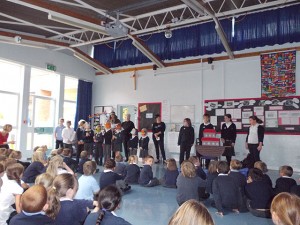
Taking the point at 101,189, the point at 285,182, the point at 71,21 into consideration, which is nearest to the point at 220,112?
the point at 285,182

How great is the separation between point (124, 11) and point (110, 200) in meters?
6.31

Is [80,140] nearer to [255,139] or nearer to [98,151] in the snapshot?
[98,151]

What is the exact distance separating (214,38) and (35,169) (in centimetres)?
631

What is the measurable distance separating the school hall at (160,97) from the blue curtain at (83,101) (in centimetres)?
5

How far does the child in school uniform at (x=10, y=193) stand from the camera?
112 inches

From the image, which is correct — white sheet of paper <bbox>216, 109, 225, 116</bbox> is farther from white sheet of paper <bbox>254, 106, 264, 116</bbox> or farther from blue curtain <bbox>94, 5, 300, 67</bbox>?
blue curtain <bbox>94, 5, 300, 67</bbox>

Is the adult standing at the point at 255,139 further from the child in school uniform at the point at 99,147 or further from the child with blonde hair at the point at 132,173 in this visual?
the child in school uniform at the point at 99,147

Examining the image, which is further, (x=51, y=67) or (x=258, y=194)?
(x=51, y=67)

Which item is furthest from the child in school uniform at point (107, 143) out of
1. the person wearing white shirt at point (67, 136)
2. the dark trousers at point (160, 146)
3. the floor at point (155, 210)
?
the floor at point (155, 210)

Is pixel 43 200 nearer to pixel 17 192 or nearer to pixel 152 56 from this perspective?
pixel 17 192

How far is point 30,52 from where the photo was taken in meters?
9.38

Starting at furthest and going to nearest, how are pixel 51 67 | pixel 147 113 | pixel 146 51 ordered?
1. pixel 147 113
2. pixel 51 67
3. pixel 146 51

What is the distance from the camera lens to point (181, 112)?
31.7ft

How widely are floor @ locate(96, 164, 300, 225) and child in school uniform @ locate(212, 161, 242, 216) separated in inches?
5.4
